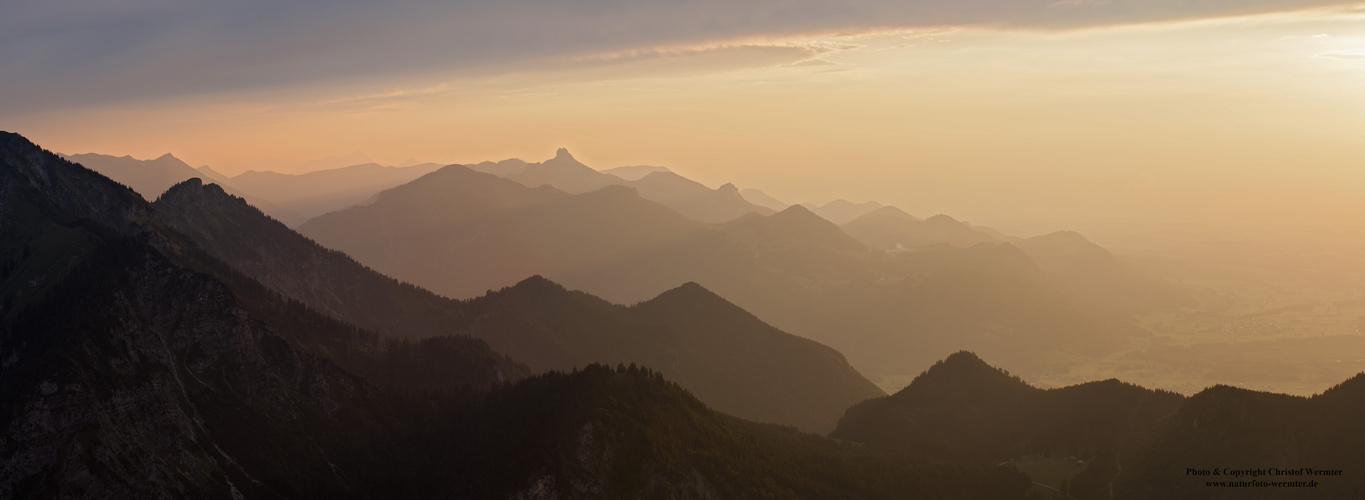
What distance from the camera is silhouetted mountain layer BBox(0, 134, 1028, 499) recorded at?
132 meters

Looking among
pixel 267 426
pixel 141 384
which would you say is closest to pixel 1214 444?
pixel 267 426

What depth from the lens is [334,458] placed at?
552 feet

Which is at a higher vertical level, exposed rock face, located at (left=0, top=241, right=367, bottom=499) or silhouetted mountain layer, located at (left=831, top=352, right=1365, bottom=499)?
silhouetted mountain layer, located at (left=831, top=352, right=1365, bottom=499)

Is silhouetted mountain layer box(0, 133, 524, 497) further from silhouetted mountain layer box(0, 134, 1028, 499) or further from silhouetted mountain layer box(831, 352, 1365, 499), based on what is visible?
silhouetted mountain layer box(831, 352, 1365, 499)

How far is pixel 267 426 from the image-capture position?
162 m

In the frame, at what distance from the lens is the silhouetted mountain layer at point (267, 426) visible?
433 ft

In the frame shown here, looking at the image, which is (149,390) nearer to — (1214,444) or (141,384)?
(141,384)

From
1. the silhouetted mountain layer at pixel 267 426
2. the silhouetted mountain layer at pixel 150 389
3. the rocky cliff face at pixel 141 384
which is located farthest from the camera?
the silhouetted mountain layer at pixel 267 426

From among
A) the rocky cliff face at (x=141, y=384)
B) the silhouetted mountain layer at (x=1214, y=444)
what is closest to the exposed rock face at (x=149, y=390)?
the rocky cliff face at (x=141, y=384)

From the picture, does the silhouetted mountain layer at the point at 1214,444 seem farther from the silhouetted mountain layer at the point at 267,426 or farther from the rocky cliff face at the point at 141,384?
the rocky cliff face at the point at 141,384

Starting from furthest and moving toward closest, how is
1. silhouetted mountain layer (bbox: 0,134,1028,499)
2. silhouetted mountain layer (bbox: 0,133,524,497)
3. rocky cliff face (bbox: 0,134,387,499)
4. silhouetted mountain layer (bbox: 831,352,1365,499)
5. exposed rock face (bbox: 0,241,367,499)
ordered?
silhouetted mountain layer (bbox: 831,352,1365,499), silhouetted mountain layer (bbox: 0,134,1028,499), silhouetted mountain layer (bbox: 0,133,524,497), rocky cliff face (bbox: 0,134,387,499), exposed rock face (bbox: 0,241,367,499)

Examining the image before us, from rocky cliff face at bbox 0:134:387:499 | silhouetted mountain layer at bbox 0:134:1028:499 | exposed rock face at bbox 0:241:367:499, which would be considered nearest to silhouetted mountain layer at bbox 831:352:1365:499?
silhouetted mountain layer at bbox 0:134:1028:499

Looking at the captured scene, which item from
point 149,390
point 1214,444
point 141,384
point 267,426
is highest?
point 1214,444

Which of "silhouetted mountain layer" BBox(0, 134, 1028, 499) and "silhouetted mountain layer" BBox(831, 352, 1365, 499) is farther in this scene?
"silhouetted mountain layer" BBox(831, 352, 1365, 499)
